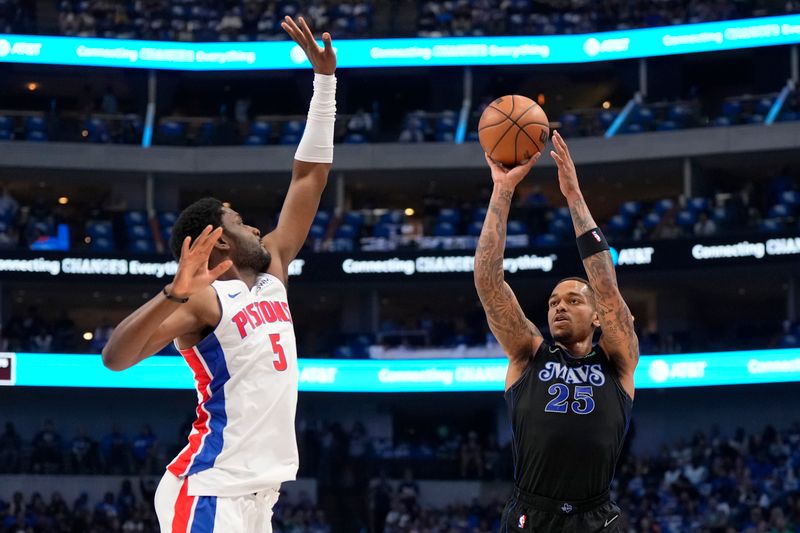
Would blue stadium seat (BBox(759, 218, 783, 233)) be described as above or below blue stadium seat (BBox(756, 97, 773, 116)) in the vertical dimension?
below

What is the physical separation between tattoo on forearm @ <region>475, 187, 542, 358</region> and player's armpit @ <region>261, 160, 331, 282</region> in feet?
3.60

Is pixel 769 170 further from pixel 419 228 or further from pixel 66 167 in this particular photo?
pixel 66 167

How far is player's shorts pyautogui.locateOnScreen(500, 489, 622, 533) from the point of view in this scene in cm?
639

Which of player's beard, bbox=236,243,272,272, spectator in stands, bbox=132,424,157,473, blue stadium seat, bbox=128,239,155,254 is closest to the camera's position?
player's beard, bbox=236,243,272,272

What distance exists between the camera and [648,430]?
32562 mm

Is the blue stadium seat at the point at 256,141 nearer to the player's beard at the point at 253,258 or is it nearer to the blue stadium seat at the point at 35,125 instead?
the blue stadium seat at the point at 35,125

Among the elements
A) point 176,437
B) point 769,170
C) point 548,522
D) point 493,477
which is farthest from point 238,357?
point 769,170

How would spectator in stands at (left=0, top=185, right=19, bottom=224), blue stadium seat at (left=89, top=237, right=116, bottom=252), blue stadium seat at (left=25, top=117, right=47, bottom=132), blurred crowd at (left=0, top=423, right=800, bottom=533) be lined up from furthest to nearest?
blue stadium seat at (left=25, top=117, right=47, bottom=132) → spectator in stands at (left=0, top=185, right=19, bottom=224) → blue stadium seat at (left=89, top=237, right=116, bottom=252) → blurred crowd at (left=0, top=423, right=800, bottom=533)

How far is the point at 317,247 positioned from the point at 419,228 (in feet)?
9.42

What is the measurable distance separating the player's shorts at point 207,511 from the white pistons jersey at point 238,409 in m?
0.04

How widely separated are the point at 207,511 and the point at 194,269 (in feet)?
3.70

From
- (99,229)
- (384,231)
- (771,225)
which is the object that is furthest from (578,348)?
(99,229)

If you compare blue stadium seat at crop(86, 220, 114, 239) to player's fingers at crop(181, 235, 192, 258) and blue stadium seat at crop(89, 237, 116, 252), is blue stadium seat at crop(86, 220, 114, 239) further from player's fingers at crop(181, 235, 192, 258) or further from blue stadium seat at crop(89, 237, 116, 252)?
player's fingers at crop(181, 235, 192, 258)

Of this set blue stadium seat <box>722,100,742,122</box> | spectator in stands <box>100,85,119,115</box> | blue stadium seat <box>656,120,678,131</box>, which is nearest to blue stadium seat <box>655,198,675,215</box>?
blue stadium seat <box>656,120,678,131</box>
